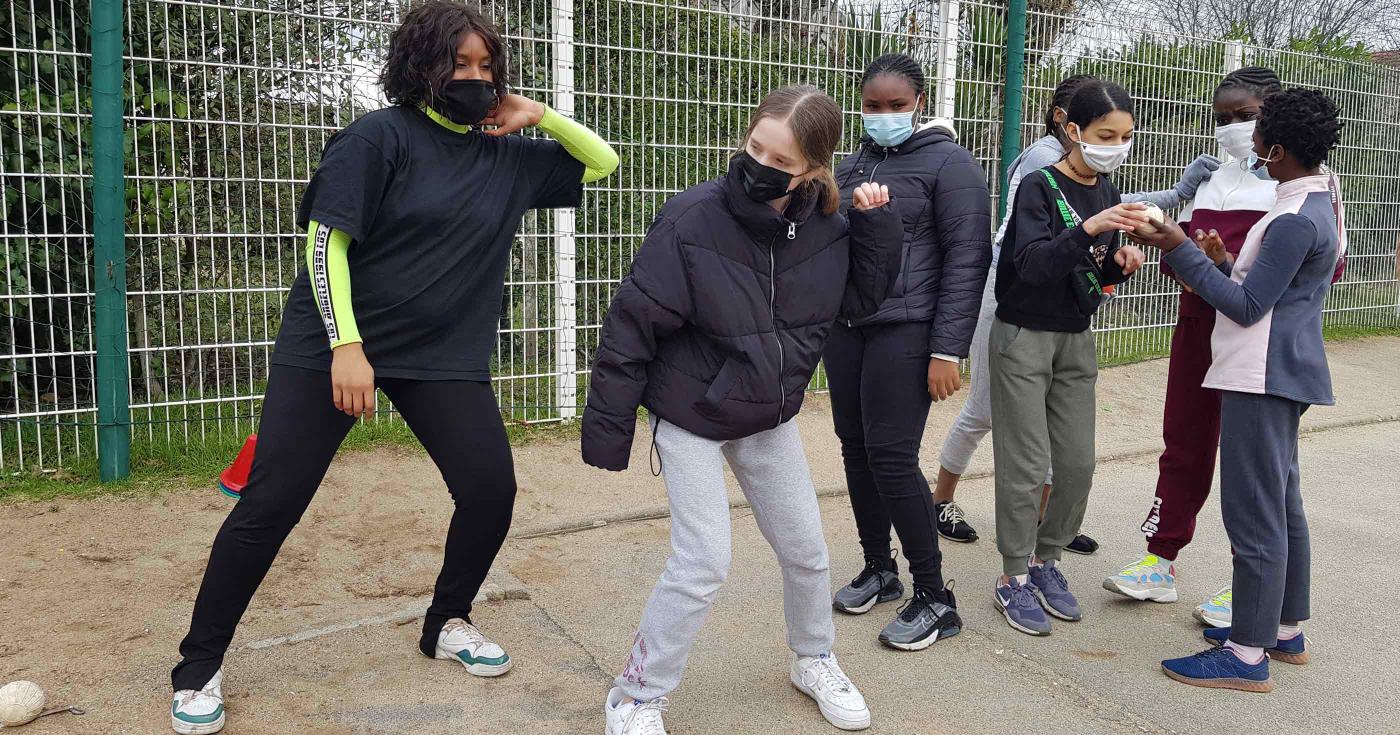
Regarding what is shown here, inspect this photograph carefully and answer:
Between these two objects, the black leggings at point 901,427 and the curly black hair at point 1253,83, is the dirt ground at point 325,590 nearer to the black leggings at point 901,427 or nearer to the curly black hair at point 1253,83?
the black leggings at point 901,427

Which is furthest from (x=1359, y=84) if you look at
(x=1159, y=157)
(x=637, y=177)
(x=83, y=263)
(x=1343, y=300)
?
(x=83, y=263)

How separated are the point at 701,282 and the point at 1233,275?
6.02 ft

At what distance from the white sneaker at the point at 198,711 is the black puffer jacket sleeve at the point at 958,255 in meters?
2.46

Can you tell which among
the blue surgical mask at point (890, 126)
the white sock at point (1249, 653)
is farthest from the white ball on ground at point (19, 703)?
the white sock at point (1249, 653)

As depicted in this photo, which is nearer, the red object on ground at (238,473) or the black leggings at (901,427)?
the red object on ground at (238,473)

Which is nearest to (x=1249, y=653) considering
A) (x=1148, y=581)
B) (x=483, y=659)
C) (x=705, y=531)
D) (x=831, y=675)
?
(x=1148, y=581)

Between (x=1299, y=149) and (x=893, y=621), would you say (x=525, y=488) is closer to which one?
(x=893, y=621)

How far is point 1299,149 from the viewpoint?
3357 millimetres

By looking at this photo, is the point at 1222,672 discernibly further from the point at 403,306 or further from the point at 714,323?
the point at 403,306

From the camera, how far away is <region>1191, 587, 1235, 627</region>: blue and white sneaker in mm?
4004

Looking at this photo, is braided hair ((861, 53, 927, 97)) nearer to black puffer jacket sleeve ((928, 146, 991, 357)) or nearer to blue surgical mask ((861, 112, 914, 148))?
blue surgical mask ((861, 112, 914, 148))

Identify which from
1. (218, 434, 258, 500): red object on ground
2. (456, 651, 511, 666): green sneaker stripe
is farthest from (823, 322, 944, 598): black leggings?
(218, 434, 258, 500): red object on ground

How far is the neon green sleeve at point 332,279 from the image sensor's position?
9.64 feet

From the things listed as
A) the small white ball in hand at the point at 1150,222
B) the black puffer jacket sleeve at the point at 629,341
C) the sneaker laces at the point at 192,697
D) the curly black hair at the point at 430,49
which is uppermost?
the curly black hair at the point at 430,49
